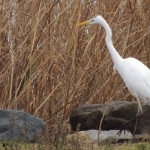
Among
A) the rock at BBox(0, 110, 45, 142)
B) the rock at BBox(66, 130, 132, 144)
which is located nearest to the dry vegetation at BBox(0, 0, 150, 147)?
the rock at BBox(66, 130, 132, 144)

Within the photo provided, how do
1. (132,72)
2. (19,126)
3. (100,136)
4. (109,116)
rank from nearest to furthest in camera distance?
1. (19,126)
2. (100,136)
3. (109,116)
4. (132,72)

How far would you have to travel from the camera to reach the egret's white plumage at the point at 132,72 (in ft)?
19.7

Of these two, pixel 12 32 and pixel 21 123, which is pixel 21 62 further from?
pixel 21 123

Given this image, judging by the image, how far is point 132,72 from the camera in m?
6.14

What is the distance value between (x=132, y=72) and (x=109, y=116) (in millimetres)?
590

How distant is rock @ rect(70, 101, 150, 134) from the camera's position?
5781 mm

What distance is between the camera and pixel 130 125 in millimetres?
6152

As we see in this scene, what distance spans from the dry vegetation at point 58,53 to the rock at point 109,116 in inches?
6.5

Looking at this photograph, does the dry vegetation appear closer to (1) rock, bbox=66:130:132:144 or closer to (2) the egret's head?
(2) the egret's head

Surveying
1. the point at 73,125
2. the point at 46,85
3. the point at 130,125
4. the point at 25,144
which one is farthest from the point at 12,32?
the point at 25,144

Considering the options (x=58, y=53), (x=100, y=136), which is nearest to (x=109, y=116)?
(x=100, y=136)

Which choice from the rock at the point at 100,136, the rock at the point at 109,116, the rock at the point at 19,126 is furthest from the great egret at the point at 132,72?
the rock at the point at 19,126

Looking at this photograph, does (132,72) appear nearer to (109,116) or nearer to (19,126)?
(109,116)

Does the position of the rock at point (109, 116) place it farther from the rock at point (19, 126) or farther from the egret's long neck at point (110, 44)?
the rock at point (19, 126)
